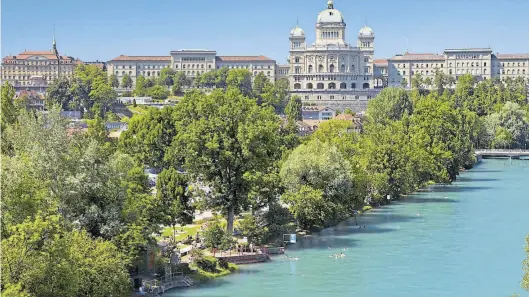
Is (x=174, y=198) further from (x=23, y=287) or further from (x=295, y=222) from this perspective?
(x=23, y=287)

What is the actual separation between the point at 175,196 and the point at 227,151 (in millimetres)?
3682

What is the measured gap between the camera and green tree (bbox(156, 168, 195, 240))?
4062 cm

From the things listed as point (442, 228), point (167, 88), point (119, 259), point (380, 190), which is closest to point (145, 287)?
point (119, 259)

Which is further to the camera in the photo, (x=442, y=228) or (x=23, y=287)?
(x=442, y=228)

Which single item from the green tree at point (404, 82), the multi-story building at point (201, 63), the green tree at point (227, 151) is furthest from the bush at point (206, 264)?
the multi-story building at point (201, 63)

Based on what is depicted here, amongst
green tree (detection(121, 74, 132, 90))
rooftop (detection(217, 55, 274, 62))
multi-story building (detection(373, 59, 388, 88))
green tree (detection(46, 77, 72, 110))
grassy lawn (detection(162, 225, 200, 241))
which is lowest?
grassy lawn (detection(162, 225, 200, 241))

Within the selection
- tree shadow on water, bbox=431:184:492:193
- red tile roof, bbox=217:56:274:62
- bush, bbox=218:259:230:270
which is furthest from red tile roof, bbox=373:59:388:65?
bush, bbox=218:259:230:270

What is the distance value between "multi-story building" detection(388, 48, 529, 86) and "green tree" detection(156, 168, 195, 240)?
12197 centimetres

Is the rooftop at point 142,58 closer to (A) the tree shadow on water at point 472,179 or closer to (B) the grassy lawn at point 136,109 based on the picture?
Result: (B) the grassy lawn at point 136,109

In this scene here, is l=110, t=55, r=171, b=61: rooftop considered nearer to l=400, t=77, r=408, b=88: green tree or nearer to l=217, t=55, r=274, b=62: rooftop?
l=217, t=55, r=274, b=62: rooftop

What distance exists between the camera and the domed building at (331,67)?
144m

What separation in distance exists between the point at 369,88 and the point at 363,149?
90066 millimetres

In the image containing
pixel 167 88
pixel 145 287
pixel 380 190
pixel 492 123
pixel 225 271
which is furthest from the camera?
pixel 167 88

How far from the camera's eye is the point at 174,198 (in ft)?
135
